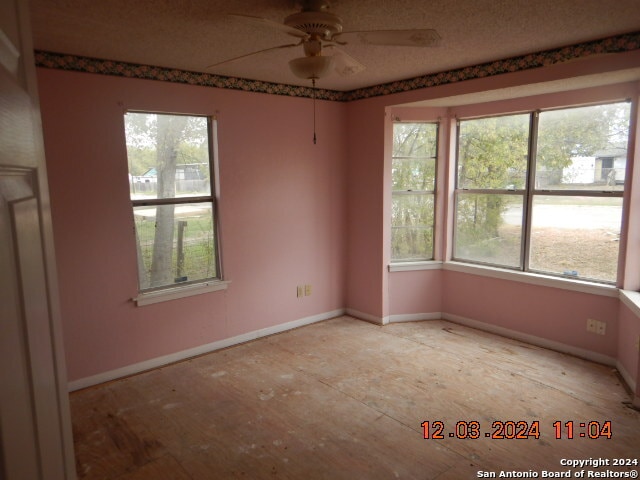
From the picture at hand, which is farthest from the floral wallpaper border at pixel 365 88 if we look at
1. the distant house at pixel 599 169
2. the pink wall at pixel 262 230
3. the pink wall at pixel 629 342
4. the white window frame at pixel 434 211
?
the pink wall at pixel 629 342

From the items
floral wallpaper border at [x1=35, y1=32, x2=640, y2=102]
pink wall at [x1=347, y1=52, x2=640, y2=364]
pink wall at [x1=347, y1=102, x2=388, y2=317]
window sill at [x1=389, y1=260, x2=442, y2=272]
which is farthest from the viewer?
window sill at [x1=389, y1=260, x2=442, y2=272]

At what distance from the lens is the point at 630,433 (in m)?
2.65

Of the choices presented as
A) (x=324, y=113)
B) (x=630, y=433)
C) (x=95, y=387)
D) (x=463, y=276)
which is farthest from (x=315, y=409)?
(x=324, y=113)

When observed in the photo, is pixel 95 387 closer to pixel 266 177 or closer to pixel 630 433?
pixel 266 177

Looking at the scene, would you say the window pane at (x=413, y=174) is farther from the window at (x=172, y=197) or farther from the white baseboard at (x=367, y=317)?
the window at (x=172, y=197)

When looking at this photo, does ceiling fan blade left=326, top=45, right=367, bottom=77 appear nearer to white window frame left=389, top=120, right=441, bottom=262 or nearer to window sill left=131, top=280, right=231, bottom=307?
white window frame left=389, top=120, right=441, bottom=262

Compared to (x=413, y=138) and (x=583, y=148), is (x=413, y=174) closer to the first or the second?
(x=413, y=138)

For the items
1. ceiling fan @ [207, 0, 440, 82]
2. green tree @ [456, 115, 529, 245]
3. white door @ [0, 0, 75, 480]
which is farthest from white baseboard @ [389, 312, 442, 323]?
white door @ [0, 0, 75, 480]

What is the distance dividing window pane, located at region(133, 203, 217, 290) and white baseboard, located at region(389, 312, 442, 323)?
2004mm

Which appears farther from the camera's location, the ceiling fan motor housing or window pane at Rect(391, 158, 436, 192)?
window pane at Rect(391, 158, 436, 192)

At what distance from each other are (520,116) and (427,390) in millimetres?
2649

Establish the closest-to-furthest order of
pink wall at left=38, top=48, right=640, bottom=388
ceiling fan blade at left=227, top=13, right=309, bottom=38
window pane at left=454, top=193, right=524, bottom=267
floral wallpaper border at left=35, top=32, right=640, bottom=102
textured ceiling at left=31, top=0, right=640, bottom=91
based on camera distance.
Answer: ceiling fan blade at left=227, top=13, right=309, bottom=38, textured ceiling at left=31, top=0, right=640, bottom=91, floral wallpaper border at left=35, top=32, right=640, bottom=102, pink wall at left=38, top=48, right=640, bottom=388, window pane at left=454, top=193, right=524, bottom=267

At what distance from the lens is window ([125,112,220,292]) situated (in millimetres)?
3498

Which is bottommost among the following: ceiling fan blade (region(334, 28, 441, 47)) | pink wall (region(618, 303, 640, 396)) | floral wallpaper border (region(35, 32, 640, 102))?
pink wall (region(618, 303, 640, 396))
